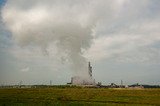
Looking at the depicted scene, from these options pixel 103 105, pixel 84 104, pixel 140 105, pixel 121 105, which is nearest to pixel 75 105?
pixel 84 104

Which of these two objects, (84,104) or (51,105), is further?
(84,104)

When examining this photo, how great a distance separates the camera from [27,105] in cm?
6900

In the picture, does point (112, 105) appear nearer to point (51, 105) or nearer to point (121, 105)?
point (121, 105)

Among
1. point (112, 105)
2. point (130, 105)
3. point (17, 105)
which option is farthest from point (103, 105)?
point (17, 105)

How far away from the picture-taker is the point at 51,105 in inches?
2709

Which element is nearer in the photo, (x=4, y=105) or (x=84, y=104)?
(x=4, y=105)

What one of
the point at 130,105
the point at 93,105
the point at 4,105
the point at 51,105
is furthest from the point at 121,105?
the point at 4,105

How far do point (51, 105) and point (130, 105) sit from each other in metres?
21.0

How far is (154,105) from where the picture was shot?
71125 millimetres

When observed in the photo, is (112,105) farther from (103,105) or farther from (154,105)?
(154,105)

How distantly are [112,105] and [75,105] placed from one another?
32.9ft

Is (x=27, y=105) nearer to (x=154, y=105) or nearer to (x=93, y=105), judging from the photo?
(x=93, y=105)

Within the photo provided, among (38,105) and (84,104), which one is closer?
(38,105)

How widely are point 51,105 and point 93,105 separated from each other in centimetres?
1148
